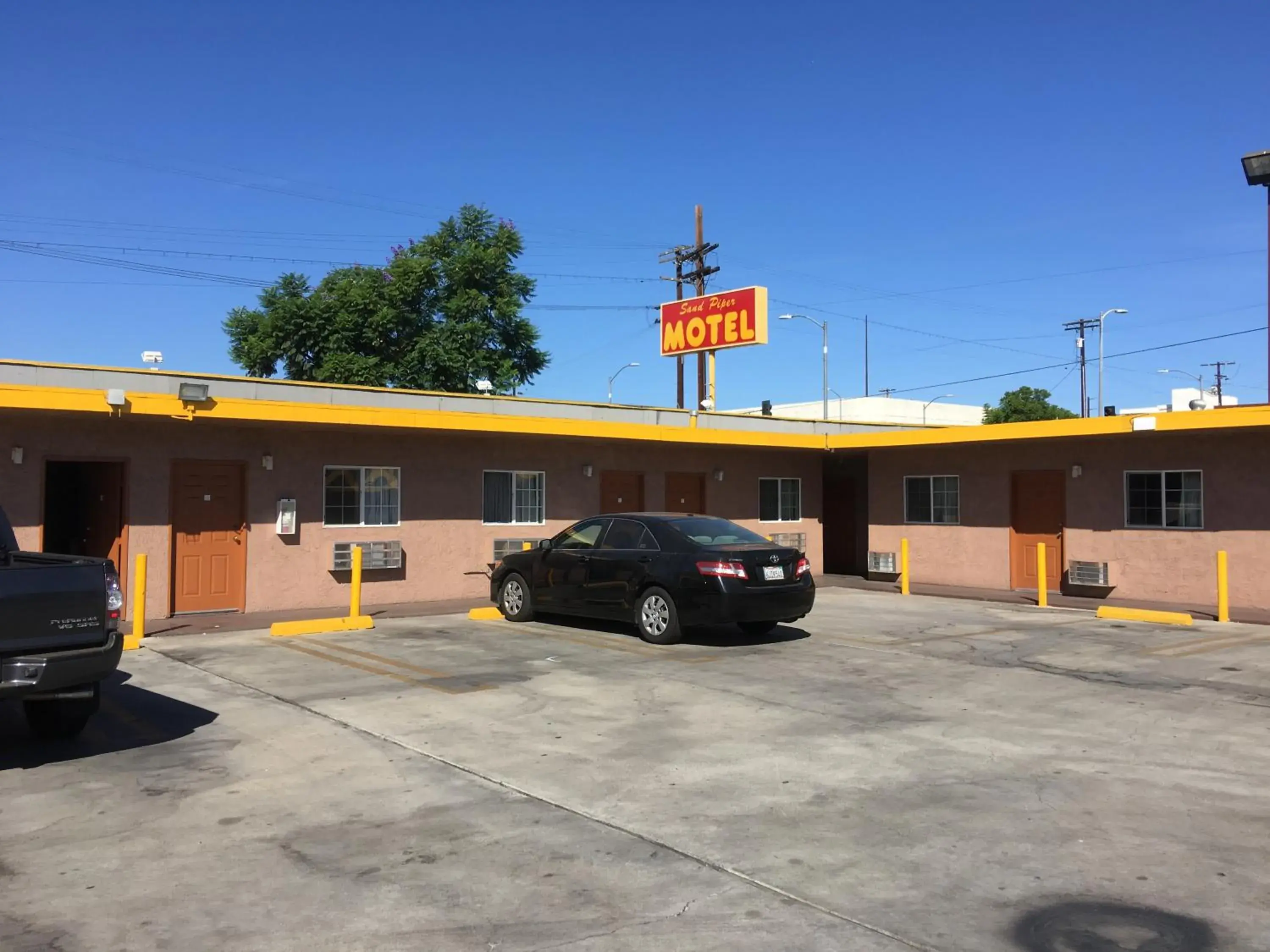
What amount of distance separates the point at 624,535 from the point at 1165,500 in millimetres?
10448

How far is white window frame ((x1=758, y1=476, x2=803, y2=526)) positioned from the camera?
2220 cm

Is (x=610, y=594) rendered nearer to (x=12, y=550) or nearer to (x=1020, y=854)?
(x=12, y=550)

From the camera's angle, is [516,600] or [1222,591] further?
[1222,591]

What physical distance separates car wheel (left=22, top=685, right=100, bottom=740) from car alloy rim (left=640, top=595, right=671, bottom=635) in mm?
6220

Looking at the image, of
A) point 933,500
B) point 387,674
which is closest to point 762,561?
point 387,674

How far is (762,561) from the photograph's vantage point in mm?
11453

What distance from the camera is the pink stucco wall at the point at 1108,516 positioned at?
16172 millimetres

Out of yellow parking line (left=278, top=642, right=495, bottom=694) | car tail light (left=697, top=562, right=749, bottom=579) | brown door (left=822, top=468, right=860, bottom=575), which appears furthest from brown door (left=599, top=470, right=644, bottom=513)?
yellow parking line (left=278, top=642, right=495, bottom=694)

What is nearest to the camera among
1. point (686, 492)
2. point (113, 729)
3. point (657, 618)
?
point (113, 729)

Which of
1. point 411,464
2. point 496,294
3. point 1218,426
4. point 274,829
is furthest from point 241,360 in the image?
point 274,829

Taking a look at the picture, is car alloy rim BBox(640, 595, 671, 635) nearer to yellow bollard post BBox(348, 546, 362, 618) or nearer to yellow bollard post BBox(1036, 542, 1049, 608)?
yellow bollard post BBox(348, 546, 362, 618)

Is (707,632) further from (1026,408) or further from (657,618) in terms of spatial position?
(1026,408)

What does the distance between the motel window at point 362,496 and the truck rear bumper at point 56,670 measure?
9494 millimetres

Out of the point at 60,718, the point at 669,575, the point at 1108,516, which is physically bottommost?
the point at 60,718
